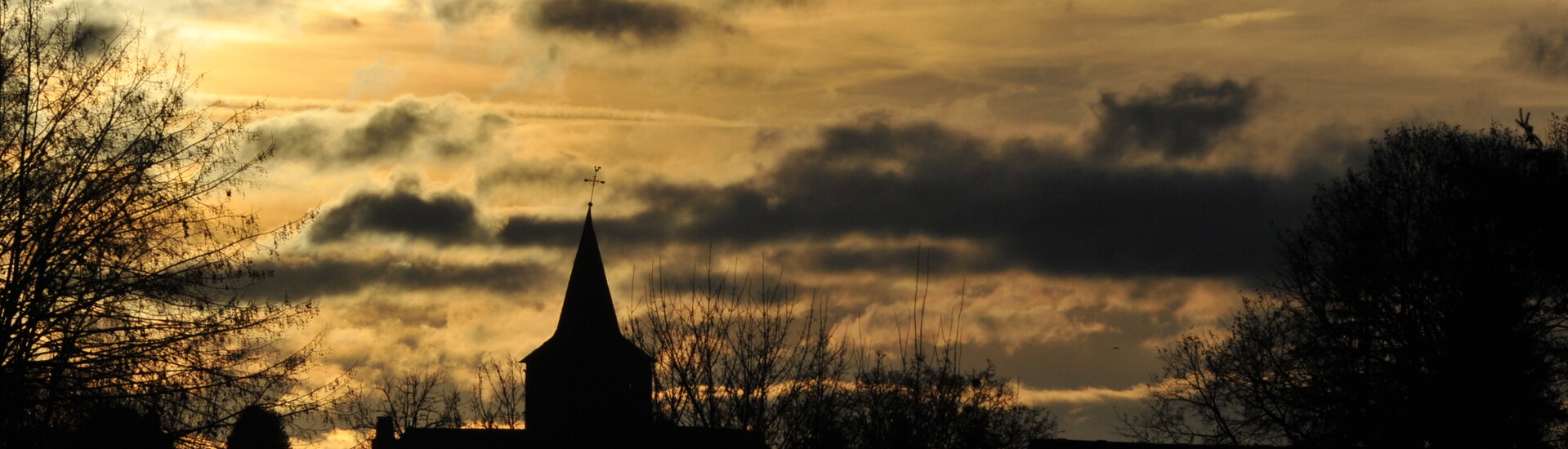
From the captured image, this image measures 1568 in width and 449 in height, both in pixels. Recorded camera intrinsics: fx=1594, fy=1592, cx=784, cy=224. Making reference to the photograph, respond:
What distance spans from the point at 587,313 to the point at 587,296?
2.37ft

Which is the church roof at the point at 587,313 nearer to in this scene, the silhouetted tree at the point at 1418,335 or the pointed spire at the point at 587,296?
the pointed spire at the point at 587,296

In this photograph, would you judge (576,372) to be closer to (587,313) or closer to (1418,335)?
(587,313)

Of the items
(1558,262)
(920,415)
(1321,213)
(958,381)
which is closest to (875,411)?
(920,415)

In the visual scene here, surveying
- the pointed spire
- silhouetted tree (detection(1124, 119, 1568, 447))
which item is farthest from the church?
silhouetted tree (detection(1124, 119, 1568, 447))

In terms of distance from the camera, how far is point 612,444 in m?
34.2

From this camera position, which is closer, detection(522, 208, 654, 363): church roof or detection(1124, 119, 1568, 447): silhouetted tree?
detection(1124, 119, 1568, 447): silhouetted tree

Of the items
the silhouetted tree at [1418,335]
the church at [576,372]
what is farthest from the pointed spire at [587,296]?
the silhouetted tree at [1418,335]

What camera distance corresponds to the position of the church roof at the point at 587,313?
218 ft

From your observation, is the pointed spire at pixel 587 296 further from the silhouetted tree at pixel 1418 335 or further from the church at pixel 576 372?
the silhouetted tree at pixel 1418 335

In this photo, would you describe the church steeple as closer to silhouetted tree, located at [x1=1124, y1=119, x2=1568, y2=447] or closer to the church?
the church

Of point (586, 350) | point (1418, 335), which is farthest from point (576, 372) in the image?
point (1418, 335)

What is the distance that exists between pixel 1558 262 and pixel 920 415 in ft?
40.8

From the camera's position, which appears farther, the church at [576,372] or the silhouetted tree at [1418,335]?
the church at [576,372]

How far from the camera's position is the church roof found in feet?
218
